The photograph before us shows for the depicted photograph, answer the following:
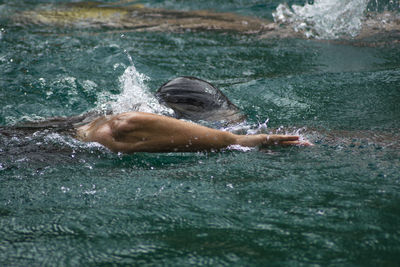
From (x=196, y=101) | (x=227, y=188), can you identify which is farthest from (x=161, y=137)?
(x=196, y=101)

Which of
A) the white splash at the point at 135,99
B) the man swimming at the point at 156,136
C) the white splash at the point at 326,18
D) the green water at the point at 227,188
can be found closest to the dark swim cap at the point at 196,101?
the white splash at the point at 135,99

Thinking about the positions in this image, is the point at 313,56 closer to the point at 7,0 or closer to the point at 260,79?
the point at 260,79

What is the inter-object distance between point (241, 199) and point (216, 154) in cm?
70

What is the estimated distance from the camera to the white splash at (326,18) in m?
7.27

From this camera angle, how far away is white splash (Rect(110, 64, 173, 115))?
371cm

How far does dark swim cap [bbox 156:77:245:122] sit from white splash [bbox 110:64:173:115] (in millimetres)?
90

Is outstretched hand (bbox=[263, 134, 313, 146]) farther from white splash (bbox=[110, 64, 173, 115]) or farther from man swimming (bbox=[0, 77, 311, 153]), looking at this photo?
white splash (bbox=[110, 64, 173, 115])

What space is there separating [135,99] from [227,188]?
1.91 metres

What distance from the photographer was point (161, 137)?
2926 mm

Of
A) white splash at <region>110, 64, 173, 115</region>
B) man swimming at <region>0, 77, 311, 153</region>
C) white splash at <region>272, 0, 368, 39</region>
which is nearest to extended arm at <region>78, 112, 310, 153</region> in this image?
man swimming at <region>0, 77, 311, 153</region>

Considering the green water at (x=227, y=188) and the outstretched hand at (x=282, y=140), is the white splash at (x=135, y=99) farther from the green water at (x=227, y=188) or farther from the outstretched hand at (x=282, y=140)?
the outstretched hand at (x=282, y=140)

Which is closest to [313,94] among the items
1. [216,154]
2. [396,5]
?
[216,154]

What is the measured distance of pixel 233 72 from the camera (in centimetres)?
589

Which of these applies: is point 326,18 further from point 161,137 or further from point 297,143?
point 161,137
